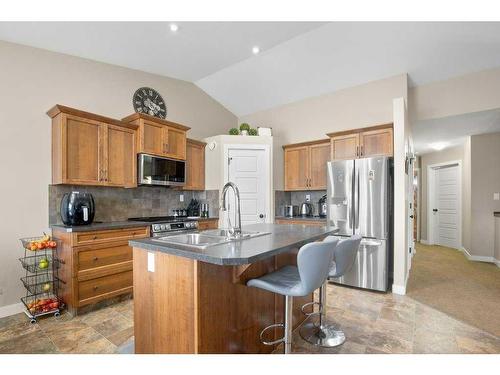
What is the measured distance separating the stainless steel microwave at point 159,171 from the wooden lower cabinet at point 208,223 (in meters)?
0.67

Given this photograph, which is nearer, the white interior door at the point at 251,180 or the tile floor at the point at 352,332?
the tile floor at the point at 352,332

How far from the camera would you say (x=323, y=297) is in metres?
2.43

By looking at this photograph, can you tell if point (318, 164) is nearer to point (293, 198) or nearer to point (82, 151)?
point (293, 198)

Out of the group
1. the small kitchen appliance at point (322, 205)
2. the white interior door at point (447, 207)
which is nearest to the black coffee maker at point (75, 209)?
the small kitchen appliance at point (322, 205)

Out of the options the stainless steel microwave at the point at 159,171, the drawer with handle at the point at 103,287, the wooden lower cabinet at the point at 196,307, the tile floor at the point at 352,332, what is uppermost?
the stainless steel microwave at the point at 159,171

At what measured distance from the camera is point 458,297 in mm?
3287

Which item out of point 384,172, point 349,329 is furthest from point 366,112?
point 349,329

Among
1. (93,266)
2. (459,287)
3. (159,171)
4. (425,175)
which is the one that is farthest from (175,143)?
(425,175)

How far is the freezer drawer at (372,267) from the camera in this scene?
3.38 meters

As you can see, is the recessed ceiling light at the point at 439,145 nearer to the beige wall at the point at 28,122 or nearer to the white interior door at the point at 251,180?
the white interior door at the point at 251,180

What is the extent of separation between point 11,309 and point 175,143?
2.67m

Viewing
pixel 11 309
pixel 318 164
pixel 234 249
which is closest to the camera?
pixel 234 249

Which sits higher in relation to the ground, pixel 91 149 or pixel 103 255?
pixel 91 149
